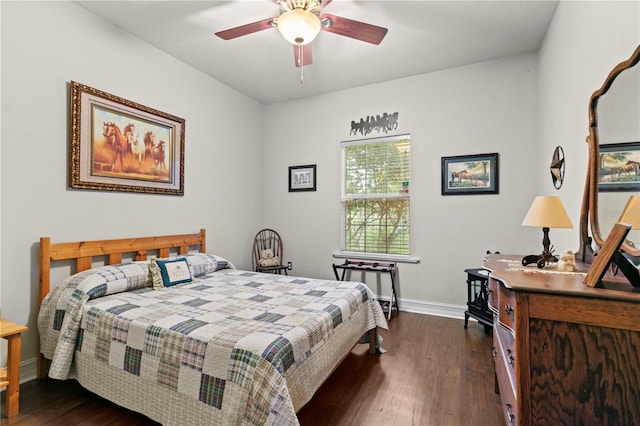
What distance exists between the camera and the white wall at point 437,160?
321cm

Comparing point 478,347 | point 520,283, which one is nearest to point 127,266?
point 520,283

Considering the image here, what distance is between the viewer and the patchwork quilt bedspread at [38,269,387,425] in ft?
4.49

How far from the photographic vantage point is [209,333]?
5.21ft

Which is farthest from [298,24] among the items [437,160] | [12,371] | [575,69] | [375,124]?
[12,371]

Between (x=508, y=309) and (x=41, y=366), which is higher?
(x=508, y=309)

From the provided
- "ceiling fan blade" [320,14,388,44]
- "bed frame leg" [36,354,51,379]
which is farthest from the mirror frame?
"bed frame leg" [36,354,51,379]

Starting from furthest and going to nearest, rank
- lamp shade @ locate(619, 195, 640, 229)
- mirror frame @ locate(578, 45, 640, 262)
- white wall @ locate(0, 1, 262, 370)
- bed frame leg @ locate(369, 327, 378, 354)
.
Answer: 1. bed frame leg @ locate(369, 327, 378, 354)
2. white wall @ locate(0, 1, 262, 370)
3. mirror frame @ locate(578, 45, 640, 262)
4. lamp shade @ locate(619, 195, 640, 229)

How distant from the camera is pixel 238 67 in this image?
350 cm

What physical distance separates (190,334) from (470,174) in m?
3.21

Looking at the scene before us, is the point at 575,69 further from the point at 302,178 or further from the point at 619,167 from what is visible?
the point at 302,178

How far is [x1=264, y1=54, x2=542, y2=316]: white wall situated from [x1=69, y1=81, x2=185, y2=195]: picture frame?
1.74 metres

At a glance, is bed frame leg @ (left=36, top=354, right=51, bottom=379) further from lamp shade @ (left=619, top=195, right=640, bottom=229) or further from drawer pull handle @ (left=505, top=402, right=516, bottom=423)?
lamp shade @ (left=619, top=195, right=640, bottom=229)

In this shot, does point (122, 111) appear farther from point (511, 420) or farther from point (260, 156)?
point (511, 420)

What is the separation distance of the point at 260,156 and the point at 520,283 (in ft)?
13.3
